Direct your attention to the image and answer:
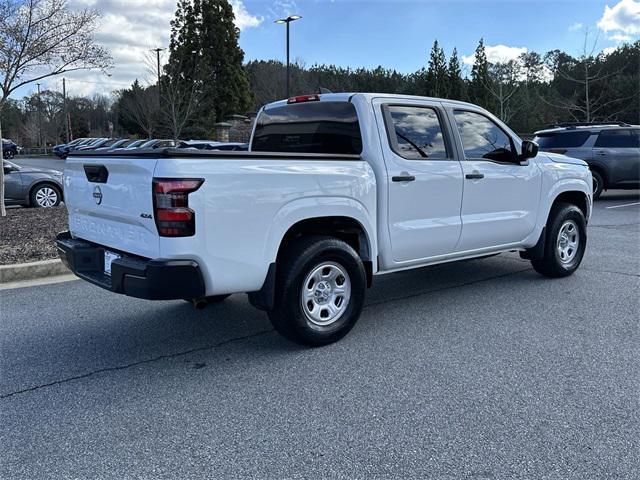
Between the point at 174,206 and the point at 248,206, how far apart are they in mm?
495

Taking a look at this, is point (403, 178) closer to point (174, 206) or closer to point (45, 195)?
point (174, 206)

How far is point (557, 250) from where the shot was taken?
20.3ft

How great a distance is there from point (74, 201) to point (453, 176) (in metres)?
3.27

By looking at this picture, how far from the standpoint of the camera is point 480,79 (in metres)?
38.7

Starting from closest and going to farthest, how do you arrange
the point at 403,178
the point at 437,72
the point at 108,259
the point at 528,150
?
the point at 108,259 < the point at 403,178 < the point at 528,150 < the point at 437,72

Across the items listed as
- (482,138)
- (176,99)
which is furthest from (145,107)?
(482,138)

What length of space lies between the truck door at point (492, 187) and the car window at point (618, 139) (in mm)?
9372

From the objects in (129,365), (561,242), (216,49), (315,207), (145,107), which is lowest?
(129,365)

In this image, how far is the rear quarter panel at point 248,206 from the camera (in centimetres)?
339

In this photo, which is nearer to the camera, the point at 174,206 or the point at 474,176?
the point at 174,206

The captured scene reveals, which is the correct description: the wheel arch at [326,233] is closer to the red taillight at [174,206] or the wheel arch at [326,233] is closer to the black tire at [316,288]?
the black tire at [316,288]

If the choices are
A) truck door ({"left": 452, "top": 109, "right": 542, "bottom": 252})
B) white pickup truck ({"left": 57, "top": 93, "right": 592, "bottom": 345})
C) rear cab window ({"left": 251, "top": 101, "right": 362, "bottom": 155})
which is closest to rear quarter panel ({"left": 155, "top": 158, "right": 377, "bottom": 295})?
white pickup truck ({"left": 57, "top": 93, "right": 592, "bottom": 345})

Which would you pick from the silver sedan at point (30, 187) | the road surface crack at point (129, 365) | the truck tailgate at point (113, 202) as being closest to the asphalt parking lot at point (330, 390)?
the road surface crack at point (129, 365)

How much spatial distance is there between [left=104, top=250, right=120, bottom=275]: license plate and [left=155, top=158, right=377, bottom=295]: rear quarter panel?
0.63 meters
